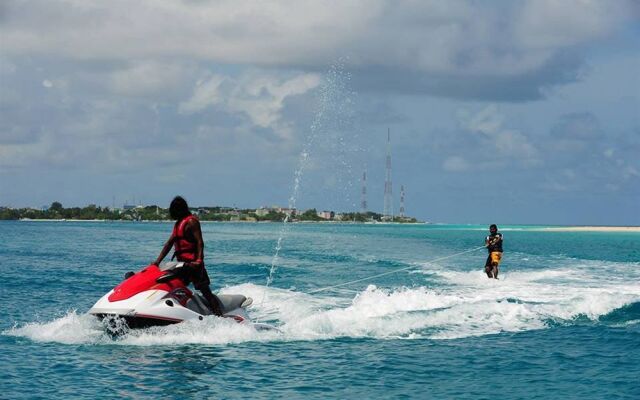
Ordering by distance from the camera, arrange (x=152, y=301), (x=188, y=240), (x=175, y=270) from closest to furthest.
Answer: (x=152, y=301) < (x=175, y=270) < (x=188, y=240)

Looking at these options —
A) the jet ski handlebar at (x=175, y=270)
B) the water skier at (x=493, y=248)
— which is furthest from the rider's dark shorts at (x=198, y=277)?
the water skier at (x=493, y=248)

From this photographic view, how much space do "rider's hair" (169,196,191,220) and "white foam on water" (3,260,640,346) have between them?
6.43 ft

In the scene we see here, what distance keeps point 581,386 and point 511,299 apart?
34.8 ft

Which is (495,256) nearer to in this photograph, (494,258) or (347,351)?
(494,258)

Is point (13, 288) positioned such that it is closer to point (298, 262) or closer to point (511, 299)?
point (511, 299)

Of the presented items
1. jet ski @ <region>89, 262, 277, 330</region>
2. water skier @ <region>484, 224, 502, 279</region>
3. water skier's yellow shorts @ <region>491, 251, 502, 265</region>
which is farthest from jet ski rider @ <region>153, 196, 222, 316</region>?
water skier's yellow shorts @ <region>491, 251, 502, 265</region>

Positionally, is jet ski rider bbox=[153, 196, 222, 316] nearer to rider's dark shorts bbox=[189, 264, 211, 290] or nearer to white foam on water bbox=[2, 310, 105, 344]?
rider's dark shorts bbox=[189, 264, 211, 290]

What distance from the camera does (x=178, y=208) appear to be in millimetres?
13047

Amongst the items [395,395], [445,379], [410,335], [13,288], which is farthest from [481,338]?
[13,288]

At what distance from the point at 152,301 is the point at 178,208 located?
1712 mm

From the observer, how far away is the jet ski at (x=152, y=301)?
12.5m

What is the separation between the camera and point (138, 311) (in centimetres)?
1244

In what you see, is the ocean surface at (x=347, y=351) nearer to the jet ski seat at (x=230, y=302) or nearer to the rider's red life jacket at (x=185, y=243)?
the jet ski seat at (x=230, y=302)

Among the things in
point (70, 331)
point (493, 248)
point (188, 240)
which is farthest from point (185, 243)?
point (493, 248)
